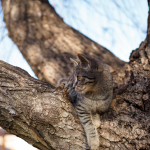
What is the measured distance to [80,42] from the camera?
17.0 ft

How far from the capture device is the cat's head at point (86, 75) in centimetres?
258

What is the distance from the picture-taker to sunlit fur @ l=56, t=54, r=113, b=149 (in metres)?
2.57

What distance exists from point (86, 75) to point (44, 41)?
2.86 metres

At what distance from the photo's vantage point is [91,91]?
2.73 m

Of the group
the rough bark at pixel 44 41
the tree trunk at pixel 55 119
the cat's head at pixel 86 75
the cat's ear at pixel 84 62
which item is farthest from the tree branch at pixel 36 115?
the rough bark at pixel 44 41

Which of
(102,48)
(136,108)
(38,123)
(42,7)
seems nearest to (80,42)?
(102,48)

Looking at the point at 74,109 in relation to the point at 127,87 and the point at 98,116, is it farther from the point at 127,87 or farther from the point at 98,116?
the point at 127,87

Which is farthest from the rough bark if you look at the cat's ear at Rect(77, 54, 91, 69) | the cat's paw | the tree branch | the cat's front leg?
the cat's paw

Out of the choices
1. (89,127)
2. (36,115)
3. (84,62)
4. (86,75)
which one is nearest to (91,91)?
(86,75)

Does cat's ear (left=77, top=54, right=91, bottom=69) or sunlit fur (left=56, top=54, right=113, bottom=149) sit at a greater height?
cat's ear (left=77, top=54, right=91, bottom=69)

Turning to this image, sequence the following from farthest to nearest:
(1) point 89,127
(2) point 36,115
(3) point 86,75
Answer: (3) point 86,75 → (1) point 89,127 → (2) point 36,115

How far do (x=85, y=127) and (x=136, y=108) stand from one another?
90 centimetres

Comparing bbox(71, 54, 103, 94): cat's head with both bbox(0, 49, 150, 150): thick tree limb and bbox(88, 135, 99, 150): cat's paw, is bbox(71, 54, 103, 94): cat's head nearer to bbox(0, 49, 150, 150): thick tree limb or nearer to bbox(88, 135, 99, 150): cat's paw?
bbox(0, 49, 150, 150): thick tree limb

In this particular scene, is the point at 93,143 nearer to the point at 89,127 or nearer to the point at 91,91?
the point at 89,127
